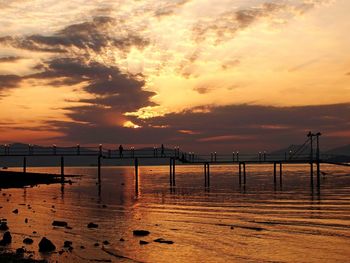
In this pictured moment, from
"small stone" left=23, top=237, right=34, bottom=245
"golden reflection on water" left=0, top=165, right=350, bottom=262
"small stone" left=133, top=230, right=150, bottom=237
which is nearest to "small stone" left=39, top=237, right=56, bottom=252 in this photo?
"golden reflection on water" left=0, top=165, right=350, bottom=262

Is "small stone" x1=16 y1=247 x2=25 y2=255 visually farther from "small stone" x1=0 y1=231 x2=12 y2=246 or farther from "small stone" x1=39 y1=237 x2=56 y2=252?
"small stone" x1=0 y1=231 x2=12 y2=246

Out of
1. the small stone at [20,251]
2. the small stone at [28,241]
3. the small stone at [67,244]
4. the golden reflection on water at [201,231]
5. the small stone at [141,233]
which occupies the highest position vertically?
the small stone at [20,251]

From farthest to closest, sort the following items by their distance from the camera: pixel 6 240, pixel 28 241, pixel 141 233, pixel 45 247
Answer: pixel 141 233 < pixel 28 241 < pixel 6 240 < pixel 45 247

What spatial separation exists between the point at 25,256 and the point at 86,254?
8.13ft

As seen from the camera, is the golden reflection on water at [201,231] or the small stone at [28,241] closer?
the golden reflection on water at [201,231]

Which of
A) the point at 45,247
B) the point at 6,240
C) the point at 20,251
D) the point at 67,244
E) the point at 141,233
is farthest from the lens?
the point at 141,233

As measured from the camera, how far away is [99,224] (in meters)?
28.5

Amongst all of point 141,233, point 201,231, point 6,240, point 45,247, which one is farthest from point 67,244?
point 201,231

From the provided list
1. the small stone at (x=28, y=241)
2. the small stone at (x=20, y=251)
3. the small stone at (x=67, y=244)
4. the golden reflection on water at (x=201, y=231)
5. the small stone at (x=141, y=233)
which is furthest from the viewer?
the small stone at (x=141, y=233)

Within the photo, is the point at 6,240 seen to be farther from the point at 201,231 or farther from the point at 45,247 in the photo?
the point at 201,231

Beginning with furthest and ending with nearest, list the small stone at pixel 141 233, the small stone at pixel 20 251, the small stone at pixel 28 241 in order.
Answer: the small stone at pixel 141 233, the small stone at pixel 28 241, the small stone at pixel 20 251

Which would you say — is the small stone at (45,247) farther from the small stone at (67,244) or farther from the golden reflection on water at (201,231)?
the small stone at (67,244)

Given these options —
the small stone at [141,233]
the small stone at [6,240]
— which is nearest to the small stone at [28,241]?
the small stone at [6,240]

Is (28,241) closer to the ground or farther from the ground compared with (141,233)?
farther from the ground
